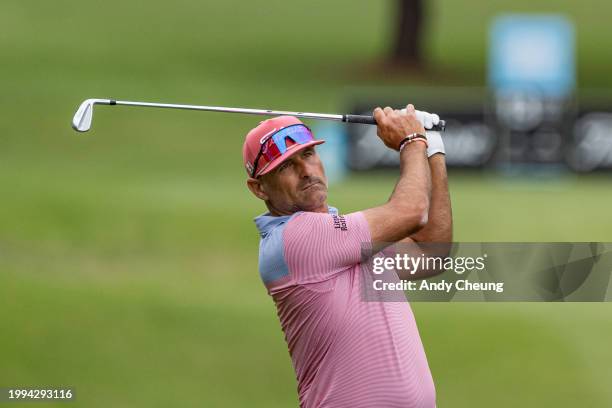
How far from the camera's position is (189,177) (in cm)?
1991

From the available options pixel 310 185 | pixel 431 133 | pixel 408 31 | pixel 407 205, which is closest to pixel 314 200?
pixel 310 185

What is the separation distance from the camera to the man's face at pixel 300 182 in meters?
5.61

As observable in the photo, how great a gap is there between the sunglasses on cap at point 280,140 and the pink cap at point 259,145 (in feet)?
0.05

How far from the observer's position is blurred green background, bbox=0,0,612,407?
12.1m

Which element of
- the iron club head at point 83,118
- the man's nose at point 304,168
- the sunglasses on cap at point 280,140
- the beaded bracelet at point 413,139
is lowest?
the man's nose at point 304,168

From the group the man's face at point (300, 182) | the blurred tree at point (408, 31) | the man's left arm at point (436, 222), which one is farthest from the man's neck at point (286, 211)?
the blurred tree at point (408, 31)

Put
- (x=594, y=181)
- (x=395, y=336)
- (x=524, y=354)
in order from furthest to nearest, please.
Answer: (x=594, y=181), (x=524, y=354), (x=395, y=336)

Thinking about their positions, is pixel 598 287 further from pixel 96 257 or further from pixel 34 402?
pixel 96 257

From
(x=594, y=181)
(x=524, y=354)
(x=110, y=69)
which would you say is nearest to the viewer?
(x=524, y=354)

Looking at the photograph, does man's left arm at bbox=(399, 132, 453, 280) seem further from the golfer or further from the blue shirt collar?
the blue shirt collar

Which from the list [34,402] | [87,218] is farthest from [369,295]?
[87,218]

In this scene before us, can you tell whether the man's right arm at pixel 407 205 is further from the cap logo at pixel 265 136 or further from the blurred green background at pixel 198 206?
the blurred green background at pixel 198 206

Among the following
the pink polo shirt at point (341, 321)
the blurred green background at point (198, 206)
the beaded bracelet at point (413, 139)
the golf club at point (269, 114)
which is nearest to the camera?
the pink polo shirt at point (341, 321)

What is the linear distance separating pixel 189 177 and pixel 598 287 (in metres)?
11.2
